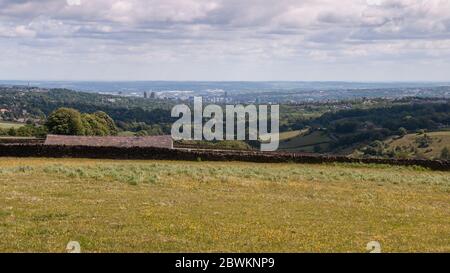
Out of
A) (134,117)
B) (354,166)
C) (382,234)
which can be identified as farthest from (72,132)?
(134,117)

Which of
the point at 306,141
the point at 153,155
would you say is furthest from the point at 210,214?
the point at 306,141

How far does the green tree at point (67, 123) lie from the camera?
82.7 metres

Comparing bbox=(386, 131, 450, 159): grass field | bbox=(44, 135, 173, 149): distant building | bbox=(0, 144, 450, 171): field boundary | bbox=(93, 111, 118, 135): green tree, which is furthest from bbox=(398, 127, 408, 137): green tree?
bbox=(0, 144, 450, 171): field boundary

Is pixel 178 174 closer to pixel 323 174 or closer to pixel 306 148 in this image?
pixel 323 174

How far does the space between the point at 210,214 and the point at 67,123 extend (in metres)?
70.3

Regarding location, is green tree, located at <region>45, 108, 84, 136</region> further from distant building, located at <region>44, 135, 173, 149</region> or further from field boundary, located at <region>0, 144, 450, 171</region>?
field boundary, located at <region>0, 144, 450, 171</region>

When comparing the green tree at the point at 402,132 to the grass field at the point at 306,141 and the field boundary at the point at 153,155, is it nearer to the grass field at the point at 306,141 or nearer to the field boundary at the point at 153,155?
the grass field at the point at 306,141

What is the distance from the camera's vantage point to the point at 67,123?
8375 cm

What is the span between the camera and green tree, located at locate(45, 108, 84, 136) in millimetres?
82688

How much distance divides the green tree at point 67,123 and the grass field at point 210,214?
5470 centimetres

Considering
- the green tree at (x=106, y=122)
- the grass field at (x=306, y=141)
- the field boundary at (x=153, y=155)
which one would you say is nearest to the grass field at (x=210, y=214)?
the field boundary at (x=153, y=155)

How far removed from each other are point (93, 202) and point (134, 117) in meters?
154

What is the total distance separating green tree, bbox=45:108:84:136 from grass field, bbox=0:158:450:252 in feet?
179

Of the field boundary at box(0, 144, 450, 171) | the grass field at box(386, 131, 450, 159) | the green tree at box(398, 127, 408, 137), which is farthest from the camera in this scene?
the green tree at box(398, 127, 408, 137)
